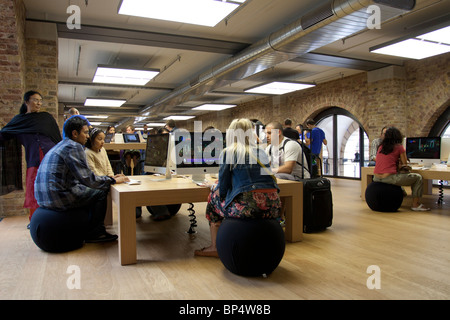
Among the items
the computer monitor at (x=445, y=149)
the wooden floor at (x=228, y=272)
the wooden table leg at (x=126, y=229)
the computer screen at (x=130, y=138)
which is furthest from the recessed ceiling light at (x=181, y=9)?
the computer monitor at (x=445, y=149)

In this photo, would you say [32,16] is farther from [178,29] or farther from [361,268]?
[361,268]

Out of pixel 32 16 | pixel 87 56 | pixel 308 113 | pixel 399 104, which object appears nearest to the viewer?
pixel 32 16

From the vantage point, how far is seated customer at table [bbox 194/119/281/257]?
2525mm

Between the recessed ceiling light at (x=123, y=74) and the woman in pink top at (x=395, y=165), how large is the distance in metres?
5.02

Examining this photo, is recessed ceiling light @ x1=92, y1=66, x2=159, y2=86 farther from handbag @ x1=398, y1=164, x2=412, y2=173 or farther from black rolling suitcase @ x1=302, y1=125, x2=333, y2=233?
handbag @ x1=398, y1=164, x2=412, y2=173

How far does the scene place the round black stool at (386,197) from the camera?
521cm

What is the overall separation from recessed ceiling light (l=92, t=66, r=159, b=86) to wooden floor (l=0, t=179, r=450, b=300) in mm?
4293

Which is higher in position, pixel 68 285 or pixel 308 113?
pixel 308 113

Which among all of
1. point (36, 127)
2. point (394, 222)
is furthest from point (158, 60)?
point (394, 222)

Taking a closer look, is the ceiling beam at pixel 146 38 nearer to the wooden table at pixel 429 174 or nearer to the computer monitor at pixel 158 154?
the computer monitor at pixel 158 154

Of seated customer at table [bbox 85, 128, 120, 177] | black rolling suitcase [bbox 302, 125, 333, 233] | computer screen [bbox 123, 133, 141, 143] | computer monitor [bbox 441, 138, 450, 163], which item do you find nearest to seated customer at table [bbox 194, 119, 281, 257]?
black rolling suitcase [bbox 302, 125, 333, 233]

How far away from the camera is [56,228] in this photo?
122 inches

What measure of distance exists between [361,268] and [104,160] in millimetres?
3014

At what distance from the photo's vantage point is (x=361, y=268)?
2.79 meters
